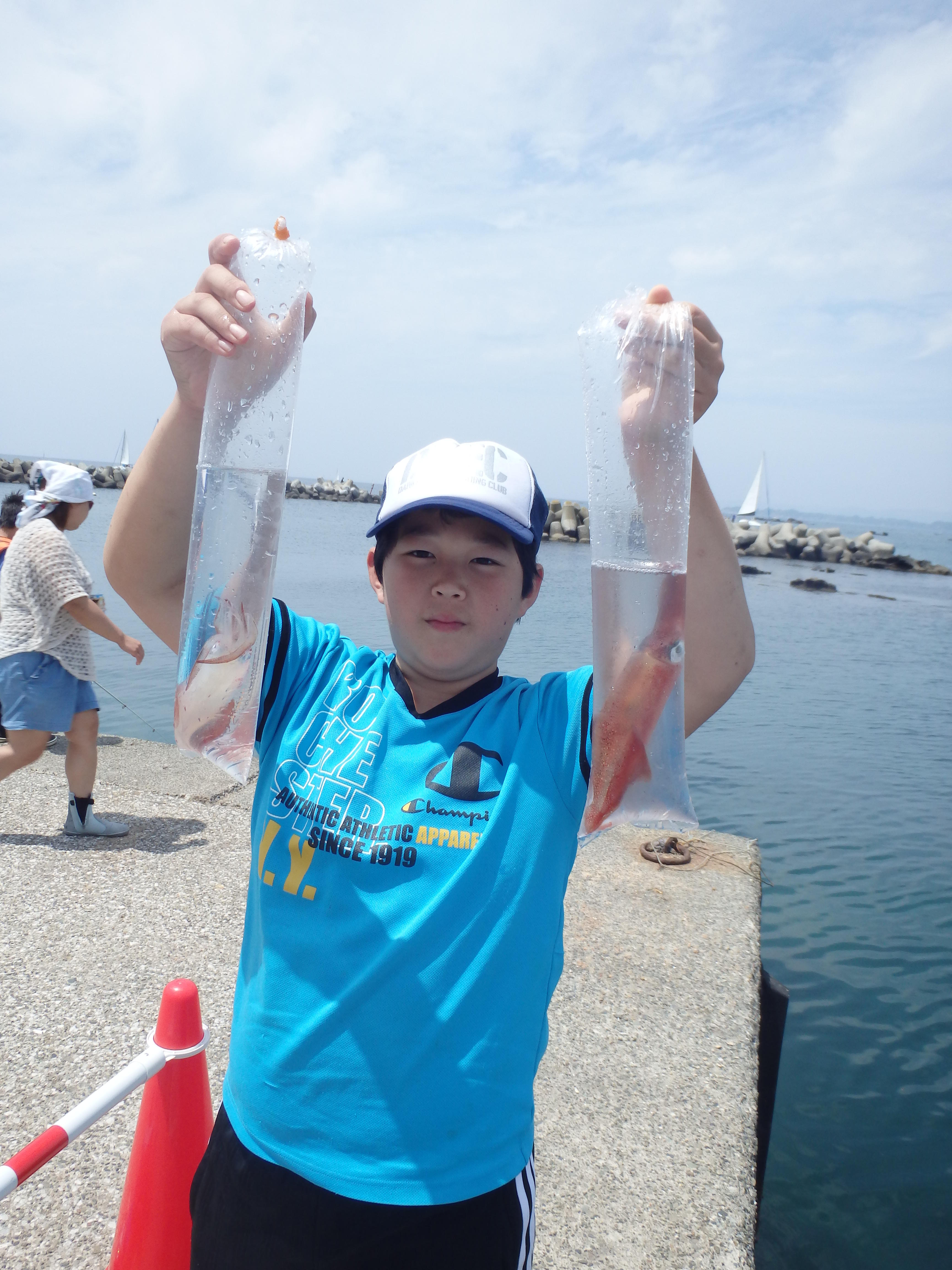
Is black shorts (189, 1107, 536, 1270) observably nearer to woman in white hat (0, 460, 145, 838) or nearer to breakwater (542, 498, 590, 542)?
woman in white hat (0, 460, 145, 838)

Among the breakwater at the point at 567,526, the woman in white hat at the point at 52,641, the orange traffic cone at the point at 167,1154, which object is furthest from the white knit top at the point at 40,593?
the breakwater at the point at 567,526

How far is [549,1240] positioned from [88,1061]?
1582mm

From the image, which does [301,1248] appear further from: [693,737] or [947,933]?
[693,737]

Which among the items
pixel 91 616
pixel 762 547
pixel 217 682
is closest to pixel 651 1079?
pixel 217 682

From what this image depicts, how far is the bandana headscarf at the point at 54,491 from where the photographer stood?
4.39 m

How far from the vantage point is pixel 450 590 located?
4.93ft

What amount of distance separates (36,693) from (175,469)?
3.34 meters

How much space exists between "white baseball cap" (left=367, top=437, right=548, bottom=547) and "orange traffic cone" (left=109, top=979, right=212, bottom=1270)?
1.31 m

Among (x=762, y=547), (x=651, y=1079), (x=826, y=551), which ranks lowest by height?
(x=651, y=1079)

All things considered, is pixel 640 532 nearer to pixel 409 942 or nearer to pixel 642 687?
pixel 642 687

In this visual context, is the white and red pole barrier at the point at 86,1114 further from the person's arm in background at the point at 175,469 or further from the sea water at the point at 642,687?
the sea water at the point at 642,687

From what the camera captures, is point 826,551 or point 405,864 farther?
point 826,551

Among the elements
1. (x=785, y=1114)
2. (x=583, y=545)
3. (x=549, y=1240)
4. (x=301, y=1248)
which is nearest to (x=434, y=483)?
(x=301, y=1248)

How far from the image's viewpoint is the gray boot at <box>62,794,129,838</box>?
4.43 m
